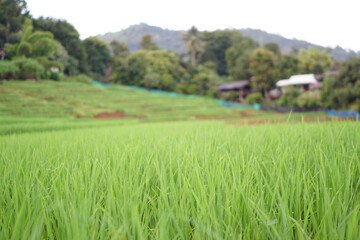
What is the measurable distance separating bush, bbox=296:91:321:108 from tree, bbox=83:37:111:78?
31.9 meters

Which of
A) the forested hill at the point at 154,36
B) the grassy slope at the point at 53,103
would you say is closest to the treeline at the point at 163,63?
the grassy slope at the point at 53,103

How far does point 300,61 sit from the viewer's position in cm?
2850

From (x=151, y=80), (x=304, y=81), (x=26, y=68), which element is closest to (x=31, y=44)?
(x=26, y=68)

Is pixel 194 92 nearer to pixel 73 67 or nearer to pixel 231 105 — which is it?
pixel 231 105

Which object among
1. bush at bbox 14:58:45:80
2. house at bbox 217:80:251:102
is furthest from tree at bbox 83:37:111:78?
bush at bbox 14:58:45:80

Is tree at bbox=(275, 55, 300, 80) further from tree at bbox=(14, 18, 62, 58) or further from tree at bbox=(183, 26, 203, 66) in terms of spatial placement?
tree at bbox=(183, 26, 203, 66)

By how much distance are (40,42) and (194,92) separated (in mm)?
24888

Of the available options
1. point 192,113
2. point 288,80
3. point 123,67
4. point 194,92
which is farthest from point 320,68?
point 123,67

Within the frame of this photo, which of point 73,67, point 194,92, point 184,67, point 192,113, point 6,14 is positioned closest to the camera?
point 6,14

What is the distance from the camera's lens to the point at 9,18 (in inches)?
316

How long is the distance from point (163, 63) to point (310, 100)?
84.9ft

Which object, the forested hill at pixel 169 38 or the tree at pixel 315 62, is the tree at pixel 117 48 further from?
Answer: the forested hill at pixel 169 38

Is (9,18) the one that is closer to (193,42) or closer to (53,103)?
(53,103)

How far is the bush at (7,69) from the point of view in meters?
7.54
